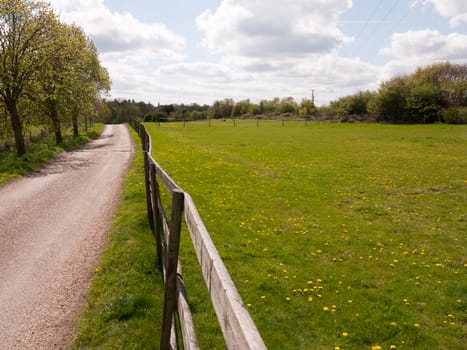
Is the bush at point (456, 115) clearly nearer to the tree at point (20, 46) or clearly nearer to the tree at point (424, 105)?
the tree at point (424, 105)

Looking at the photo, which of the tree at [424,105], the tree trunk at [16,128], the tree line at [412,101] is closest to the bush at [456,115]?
the tree line at [412,101]

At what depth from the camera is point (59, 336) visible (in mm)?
4766

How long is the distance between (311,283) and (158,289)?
2797 millimetres

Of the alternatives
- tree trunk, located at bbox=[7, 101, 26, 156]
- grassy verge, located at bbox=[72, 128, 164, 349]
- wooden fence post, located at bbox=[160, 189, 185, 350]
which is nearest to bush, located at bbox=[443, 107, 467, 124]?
tree trunk, located at bbox=[7, 101, 26, 156]

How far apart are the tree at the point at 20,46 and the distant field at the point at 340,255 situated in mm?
12937

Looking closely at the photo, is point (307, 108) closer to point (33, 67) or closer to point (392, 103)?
point (392, 103)

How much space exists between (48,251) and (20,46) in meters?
18.7

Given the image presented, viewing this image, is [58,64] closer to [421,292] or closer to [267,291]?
[267,291]

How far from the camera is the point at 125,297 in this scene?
212 inches

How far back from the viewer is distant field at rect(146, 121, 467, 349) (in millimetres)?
5086

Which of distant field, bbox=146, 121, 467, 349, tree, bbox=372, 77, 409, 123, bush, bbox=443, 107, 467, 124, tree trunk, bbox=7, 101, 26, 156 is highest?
tree, bbox=372, 77, 409, 123

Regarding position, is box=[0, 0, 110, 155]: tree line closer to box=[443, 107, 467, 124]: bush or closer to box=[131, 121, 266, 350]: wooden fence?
box=[131, 121, 266, 350]: wooden fence

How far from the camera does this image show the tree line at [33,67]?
20375 millimetres

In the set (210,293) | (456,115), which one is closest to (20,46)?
(210,293)
